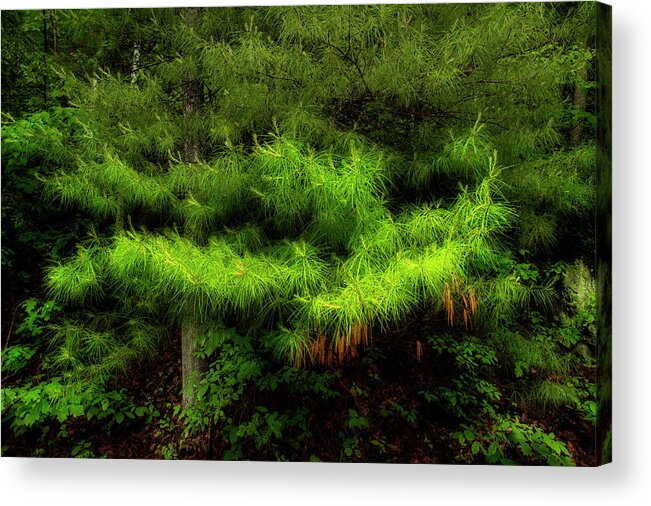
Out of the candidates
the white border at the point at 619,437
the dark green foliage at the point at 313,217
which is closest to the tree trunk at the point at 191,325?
the dark green foliage at the point at 313,217

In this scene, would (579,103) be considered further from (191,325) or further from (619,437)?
(191,325)

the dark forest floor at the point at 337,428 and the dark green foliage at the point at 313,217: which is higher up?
the dark green foliage at the point at 313,217

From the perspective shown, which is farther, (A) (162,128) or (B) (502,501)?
(A) (162,128)

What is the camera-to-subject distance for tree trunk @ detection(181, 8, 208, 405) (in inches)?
76.7

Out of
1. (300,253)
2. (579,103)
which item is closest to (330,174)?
(300,253)

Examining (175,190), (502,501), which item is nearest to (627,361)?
(502,501)

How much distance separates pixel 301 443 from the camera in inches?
75.2

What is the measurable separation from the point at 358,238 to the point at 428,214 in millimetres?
245

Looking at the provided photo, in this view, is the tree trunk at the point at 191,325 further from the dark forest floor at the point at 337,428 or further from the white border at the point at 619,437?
the white border at the point at 619,437

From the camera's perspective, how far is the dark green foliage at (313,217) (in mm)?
1806

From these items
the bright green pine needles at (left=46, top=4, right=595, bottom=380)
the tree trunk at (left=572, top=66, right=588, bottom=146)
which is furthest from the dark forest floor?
the tree trunk at (left=572, top=66, right=588, bottom=146)

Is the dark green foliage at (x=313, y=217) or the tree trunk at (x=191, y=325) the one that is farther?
the tree trunk at (x=191, y=325)

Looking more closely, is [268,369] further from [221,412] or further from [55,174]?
[55,174]

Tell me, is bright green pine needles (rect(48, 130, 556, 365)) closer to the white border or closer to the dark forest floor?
the dark forest floor
